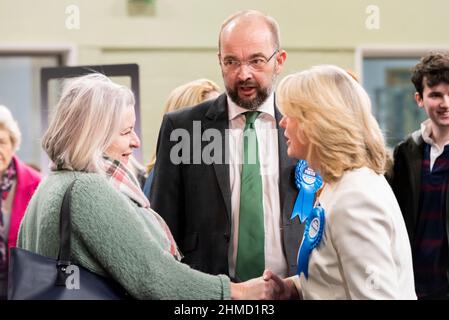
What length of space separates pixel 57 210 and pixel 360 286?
796mm

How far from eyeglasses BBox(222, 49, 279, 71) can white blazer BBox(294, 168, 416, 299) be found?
83cm

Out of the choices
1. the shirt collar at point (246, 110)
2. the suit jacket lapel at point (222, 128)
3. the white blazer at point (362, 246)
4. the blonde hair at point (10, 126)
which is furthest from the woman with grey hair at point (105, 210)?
the blonde hair at point (10, 126)

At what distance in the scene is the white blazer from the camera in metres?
2.09

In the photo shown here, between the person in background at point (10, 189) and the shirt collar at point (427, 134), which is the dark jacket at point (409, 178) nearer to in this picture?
the shirt collar at point (427, 134)

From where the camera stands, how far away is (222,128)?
3.02 metres

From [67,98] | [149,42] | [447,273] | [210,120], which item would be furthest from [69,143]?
[149,42]

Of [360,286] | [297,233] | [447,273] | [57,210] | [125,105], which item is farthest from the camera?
[447,273]

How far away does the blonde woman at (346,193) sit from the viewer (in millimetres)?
2104

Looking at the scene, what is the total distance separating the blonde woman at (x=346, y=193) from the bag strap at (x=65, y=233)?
0.61 m

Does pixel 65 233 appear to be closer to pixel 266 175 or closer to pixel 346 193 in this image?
pixel 346 193

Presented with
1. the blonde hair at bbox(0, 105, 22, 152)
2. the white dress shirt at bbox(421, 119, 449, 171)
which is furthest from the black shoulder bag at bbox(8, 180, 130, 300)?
the blonde hair at bbox(0, 105, 22, 152)

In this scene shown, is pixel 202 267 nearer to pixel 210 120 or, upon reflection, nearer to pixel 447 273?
pixel 210 120

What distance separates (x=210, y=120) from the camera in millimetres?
3051

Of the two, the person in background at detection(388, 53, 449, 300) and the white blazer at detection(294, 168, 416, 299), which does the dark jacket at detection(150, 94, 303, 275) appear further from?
the person in background at detection(388, 53, 449, 300)
